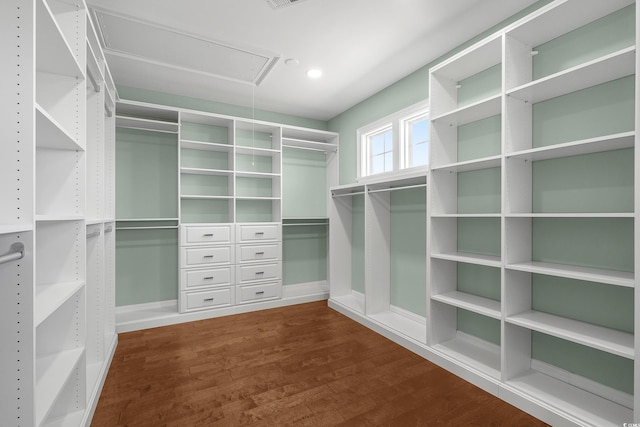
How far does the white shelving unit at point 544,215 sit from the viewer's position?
176 cm

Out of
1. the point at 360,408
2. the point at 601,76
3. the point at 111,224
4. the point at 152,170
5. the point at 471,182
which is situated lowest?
the point at 360,408

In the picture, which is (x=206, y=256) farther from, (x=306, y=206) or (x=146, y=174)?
(x=306, y=206)

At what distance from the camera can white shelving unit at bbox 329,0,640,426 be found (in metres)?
1.76

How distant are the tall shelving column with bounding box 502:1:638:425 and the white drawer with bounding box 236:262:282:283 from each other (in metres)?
2.69

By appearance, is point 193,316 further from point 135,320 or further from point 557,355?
point 557,355

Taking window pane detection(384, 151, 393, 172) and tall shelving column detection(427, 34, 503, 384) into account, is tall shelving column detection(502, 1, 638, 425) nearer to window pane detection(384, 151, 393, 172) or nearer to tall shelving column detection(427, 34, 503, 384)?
tall shelving column detection(427, 34, 503, 384)

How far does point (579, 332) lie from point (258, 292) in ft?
10.4

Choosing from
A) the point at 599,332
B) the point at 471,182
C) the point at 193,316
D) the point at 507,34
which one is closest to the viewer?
the point at 599,332

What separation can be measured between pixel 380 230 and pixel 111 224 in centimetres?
276

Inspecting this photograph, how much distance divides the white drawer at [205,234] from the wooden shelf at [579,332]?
2.97m

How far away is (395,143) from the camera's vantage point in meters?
3.55

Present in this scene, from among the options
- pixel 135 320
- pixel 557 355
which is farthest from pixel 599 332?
pixel 135 320

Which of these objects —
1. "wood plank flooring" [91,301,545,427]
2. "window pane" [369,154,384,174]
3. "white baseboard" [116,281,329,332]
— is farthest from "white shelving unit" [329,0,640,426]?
"white baseboard" [116,281,329,332]

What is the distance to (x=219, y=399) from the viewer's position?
1.99 m
